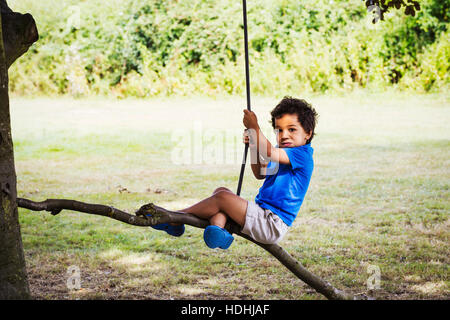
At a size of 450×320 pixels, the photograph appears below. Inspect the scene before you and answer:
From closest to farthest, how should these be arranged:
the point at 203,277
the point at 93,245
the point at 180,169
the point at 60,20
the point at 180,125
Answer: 1. the point at 203,277
2. the point at 93,245
3. the point at 180,169
4. the point at 180,125
5. the point at 60,20

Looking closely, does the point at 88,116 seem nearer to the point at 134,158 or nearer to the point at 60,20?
the point at 134,158

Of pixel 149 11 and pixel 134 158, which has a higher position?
pixel 149 11

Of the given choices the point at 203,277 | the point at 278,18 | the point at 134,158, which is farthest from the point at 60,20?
the point at 203,277

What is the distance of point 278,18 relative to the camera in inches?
551

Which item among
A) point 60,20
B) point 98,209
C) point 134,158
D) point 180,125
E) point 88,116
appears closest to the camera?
Answer: point 98,209

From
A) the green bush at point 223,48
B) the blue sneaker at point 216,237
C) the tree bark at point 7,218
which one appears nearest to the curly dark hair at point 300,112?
the blue sneaker at point 216,237

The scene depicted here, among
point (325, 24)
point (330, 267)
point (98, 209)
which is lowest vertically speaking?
point (330, 267)

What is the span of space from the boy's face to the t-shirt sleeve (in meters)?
0.07

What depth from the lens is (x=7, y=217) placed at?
2.56m

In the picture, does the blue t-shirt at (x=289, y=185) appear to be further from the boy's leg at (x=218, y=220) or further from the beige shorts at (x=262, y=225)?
the boy's leg at (x=218, y=220)

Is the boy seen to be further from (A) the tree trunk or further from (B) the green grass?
(B) the green grass

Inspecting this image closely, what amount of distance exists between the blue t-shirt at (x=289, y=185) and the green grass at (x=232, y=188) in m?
A: 0.92

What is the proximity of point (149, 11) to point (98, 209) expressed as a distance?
40.5 ft

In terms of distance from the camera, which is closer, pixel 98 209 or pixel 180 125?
pixel 98 209
